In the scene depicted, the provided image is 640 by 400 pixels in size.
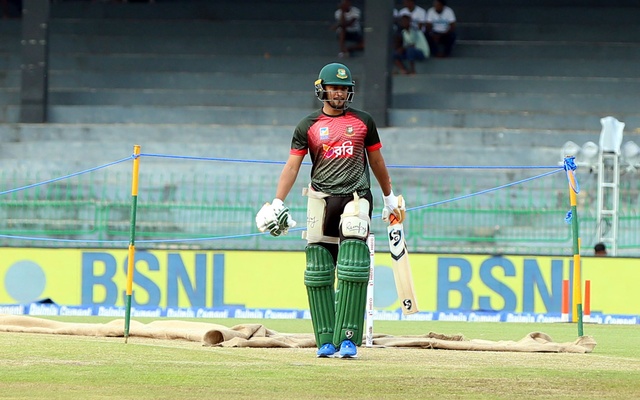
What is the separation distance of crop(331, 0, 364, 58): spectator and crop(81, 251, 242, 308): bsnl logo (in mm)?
10078

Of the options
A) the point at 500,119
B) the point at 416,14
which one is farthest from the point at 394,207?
the point at 416,14

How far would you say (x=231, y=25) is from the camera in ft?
96.5

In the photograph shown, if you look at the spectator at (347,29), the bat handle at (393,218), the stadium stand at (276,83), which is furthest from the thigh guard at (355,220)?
the spectator at (347,29)

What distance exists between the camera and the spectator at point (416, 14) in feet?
90.3

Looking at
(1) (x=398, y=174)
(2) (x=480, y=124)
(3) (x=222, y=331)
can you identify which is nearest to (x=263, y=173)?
(1) (x=398, y=174)

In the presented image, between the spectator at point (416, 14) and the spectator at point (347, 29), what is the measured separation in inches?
41.8

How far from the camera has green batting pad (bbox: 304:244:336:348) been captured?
9320 millimetres

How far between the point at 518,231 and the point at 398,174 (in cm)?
362

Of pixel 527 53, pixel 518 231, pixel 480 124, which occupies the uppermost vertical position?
pixel 527 53

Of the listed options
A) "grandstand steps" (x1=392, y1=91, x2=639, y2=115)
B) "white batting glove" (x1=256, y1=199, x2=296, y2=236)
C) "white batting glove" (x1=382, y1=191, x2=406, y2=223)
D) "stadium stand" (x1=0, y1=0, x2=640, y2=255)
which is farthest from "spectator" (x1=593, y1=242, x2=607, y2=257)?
"white batting glove" (x1=256, y1=199, x2=296, y2=236)

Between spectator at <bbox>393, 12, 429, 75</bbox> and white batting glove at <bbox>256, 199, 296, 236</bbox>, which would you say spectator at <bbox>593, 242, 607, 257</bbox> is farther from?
white batting glove at <bbox>256, 199, 296, 236</bbox>

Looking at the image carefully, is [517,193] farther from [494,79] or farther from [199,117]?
[199,117]

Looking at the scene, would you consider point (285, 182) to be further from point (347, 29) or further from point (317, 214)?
point (347, 29)

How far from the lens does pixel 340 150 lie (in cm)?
928
